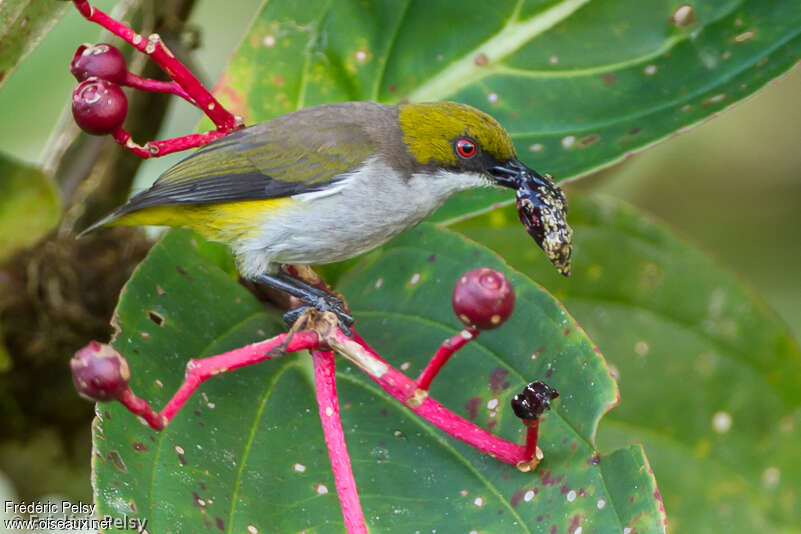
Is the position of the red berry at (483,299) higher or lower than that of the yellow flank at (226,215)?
lower

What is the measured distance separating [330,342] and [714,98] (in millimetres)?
1113

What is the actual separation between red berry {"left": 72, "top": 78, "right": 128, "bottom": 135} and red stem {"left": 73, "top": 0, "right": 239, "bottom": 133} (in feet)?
0.34

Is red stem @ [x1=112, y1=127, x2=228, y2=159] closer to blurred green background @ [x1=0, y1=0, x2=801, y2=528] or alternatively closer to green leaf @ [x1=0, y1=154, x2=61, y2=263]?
green leaf @ [x1=0, y1=154, x2=61, y2=263]

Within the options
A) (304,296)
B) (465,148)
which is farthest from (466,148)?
(304,296)

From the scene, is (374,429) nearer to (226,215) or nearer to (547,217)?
(547,217)

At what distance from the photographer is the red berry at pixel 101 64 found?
1878 mm

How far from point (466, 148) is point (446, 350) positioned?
827 mm

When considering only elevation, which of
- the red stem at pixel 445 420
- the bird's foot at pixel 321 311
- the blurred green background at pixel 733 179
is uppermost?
the blurred green background at pixel 733 179

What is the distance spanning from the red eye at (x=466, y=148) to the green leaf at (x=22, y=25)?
909 millimetres

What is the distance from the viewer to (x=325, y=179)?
2316 millimetres

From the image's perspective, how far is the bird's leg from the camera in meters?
1.96

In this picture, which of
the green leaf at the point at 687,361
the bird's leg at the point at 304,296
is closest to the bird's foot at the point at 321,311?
the bird's leg at the point at 304,296

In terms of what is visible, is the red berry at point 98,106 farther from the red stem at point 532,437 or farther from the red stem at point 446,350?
the red stem at point 532,437

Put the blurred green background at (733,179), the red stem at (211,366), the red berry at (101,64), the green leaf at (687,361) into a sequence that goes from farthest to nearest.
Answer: the blurred green background at (733,179), the green leaf at (687,361), the red berry at (101,64), the red stem at (211,366)
